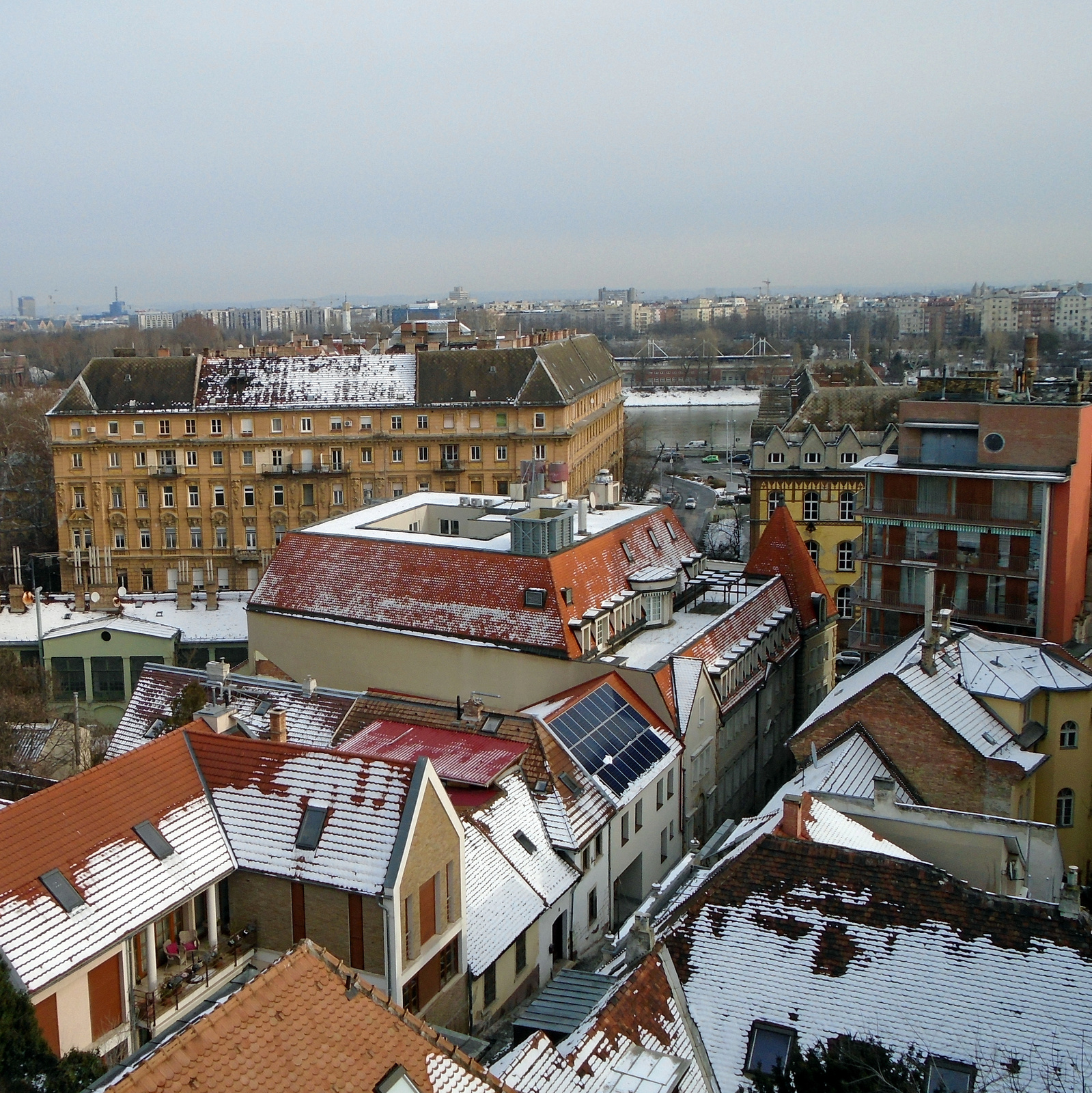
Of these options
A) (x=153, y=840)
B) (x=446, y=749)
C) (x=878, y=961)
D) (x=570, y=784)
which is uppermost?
(x=153, y=840)

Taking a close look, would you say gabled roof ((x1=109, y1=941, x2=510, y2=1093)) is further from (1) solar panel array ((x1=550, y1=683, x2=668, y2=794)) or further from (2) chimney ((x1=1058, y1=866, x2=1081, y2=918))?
(1) solar panel array ((x1=550, y1=683, x2=668, y2=794))

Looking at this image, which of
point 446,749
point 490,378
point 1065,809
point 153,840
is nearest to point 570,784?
point 446,749

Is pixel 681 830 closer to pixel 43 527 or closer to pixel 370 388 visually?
pixel 370 388

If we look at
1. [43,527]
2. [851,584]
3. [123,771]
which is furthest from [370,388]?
[123,771]

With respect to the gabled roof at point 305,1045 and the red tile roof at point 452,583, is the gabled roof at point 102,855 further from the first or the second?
the red tile roof at point 452,583

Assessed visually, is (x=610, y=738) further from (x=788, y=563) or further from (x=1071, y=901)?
(x=788, y=563)

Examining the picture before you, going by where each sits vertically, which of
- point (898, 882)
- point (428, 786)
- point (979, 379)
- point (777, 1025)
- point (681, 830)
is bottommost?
point (681, 830)
